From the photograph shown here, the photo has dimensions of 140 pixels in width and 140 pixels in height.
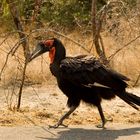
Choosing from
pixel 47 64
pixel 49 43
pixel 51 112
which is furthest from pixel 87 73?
pixel 47 64

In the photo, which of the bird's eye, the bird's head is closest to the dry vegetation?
the bird's head

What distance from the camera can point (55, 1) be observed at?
1291 centimetres

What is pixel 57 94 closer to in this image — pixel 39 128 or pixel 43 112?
pixel 43 112

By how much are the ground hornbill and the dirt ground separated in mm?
601

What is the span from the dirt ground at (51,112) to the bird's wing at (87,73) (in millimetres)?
834

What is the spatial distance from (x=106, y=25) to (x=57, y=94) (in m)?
2.09

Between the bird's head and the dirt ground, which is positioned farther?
the dirt ground

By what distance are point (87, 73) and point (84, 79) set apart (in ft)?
0.35

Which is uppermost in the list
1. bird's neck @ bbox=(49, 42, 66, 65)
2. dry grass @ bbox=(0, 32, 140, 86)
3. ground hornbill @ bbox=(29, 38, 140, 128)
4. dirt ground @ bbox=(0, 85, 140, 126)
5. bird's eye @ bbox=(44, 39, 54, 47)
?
bird's eye @ bbox=(44, 39, 54, 47)

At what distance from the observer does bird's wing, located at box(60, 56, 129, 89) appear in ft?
18.6

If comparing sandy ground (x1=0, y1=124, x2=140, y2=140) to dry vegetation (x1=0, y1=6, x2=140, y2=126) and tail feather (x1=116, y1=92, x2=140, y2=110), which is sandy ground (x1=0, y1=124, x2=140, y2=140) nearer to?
tail feather (x1=116, y1=92, x2=140, y2=110)

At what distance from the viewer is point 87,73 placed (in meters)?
5.75

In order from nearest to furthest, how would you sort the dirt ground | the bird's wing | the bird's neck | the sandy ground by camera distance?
the sandy ground → the bird's wing → the bird's neck → the dirt ground

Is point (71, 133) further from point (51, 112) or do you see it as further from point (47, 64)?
point (47, 64)
